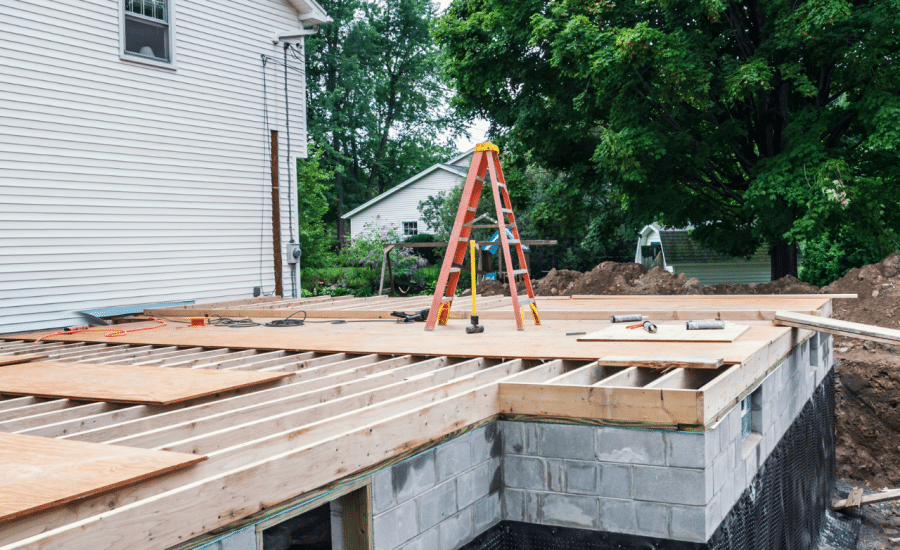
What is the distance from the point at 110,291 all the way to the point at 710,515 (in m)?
9.52

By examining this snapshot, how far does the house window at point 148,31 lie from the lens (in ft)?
35.9

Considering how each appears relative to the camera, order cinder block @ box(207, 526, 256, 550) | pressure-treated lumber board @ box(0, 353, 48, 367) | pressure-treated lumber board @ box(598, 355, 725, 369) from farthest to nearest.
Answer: pressure-treated lumber board @ box(0, 353, 48, 367), pressure-treated lumber board @ box(598, 355, 725, 369), cinder block @ box(207, 526, 256, 550)

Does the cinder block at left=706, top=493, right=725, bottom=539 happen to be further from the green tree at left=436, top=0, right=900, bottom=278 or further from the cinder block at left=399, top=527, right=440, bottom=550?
the green tree at left=436, top=0, right=900, bottom=278

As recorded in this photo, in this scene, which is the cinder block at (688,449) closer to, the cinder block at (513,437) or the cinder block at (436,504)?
the cinder block at (513,437)

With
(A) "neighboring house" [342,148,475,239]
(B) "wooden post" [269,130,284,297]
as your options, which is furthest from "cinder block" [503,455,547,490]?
(A) "neighboring house" [342,148,475,239]

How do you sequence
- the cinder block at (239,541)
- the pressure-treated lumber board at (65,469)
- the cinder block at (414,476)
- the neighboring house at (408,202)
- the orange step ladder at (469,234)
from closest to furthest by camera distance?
the pressure-treated lumber board at (65,469)
the cinder block at (239,541)
the cinder block at (414,476)
the orange step ladder at (469,234)
the neighboring house at (408,202)

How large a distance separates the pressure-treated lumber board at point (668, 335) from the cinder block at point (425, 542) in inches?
99.3

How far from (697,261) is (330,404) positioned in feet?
79.1

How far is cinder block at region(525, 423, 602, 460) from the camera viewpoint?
13.2ft

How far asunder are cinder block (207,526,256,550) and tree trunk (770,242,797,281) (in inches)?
609

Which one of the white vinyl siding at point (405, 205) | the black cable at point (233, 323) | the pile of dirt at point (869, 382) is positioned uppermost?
the white vinyl siding at point (405, 205)

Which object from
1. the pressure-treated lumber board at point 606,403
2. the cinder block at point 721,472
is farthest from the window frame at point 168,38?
the cinder block at point 721,472

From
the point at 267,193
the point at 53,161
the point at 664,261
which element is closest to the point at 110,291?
the point at 53,161

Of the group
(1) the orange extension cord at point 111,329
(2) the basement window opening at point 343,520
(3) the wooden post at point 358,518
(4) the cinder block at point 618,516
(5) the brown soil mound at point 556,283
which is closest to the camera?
(2) the basement window opening at point 343,520
